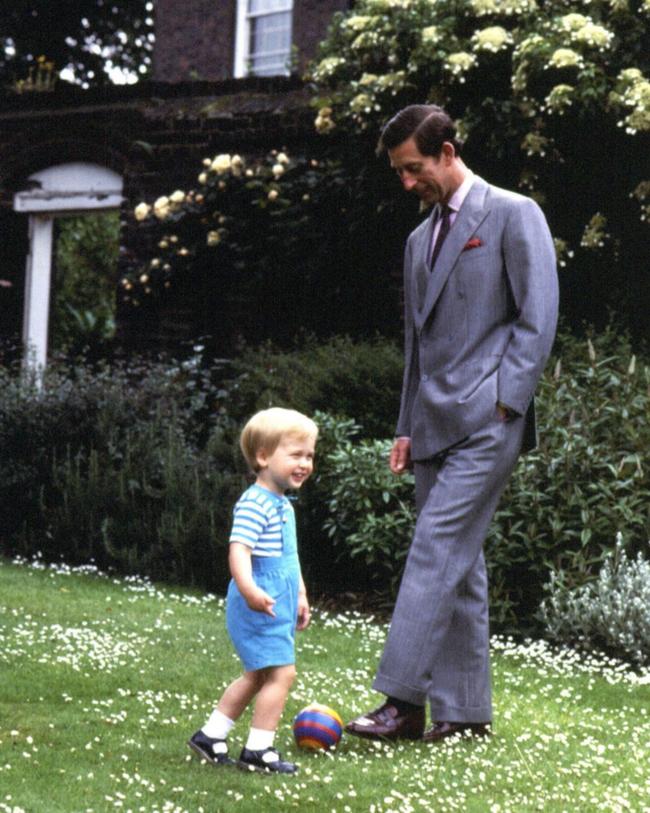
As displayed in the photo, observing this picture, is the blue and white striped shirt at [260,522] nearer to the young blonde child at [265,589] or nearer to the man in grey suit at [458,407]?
the young blonde child at [265,589]

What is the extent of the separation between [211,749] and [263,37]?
1203 centimetres

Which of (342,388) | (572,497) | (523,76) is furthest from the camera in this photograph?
(523,76)

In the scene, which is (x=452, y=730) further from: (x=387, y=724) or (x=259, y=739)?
(x=259, y=739)

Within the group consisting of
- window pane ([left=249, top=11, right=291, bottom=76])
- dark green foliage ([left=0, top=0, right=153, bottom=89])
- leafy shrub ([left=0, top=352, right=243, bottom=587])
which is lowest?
leafy shrub ([left=0, top=352, right=243, bottom=587])

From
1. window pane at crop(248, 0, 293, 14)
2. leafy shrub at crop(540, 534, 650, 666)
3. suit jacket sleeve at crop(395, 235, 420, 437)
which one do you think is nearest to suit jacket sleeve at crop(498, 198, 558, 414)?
suit jacket sleeve at crop(395, 235, 420, 437)

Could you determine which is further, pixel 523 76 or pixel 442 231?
pixel 523 76

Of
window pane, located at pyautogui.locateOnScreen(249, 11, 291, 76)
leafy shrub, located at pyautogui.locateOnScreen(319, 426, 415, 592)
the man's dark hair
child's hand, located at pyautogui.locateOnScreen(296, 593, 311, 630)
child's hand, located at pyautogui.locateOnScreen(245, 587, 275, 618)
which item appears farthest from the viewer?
window pane, located at pyautogui.locateOnScreen(249, 11, 291, 76)

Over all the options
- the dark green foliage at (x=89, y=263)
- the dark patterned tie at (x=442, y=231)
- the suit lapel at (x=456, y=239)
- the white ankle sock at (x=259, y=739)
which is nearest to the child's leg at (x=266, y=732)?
the white ankle sock at (x=259, y=739)

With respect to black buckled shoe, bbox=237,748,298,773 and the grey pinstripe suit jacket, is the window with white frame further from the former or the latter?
black buckled shoe, bbox=237,748,298,773

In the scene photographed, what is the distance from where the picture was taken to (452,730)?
4926 millimetres

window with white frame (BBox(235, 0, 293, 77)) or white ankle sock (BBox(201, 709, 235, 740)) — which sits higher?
window with white frame (BBox(235, 0, 293, 77))

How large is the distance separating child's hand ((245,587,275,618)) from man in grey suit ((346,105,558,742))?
618 millimetres

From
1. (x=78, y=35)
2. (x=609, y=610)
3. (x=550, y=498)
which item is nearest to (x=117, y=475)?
(x=550, y=498)

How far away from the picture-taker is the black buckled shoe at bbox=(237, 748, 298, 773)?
439cm
